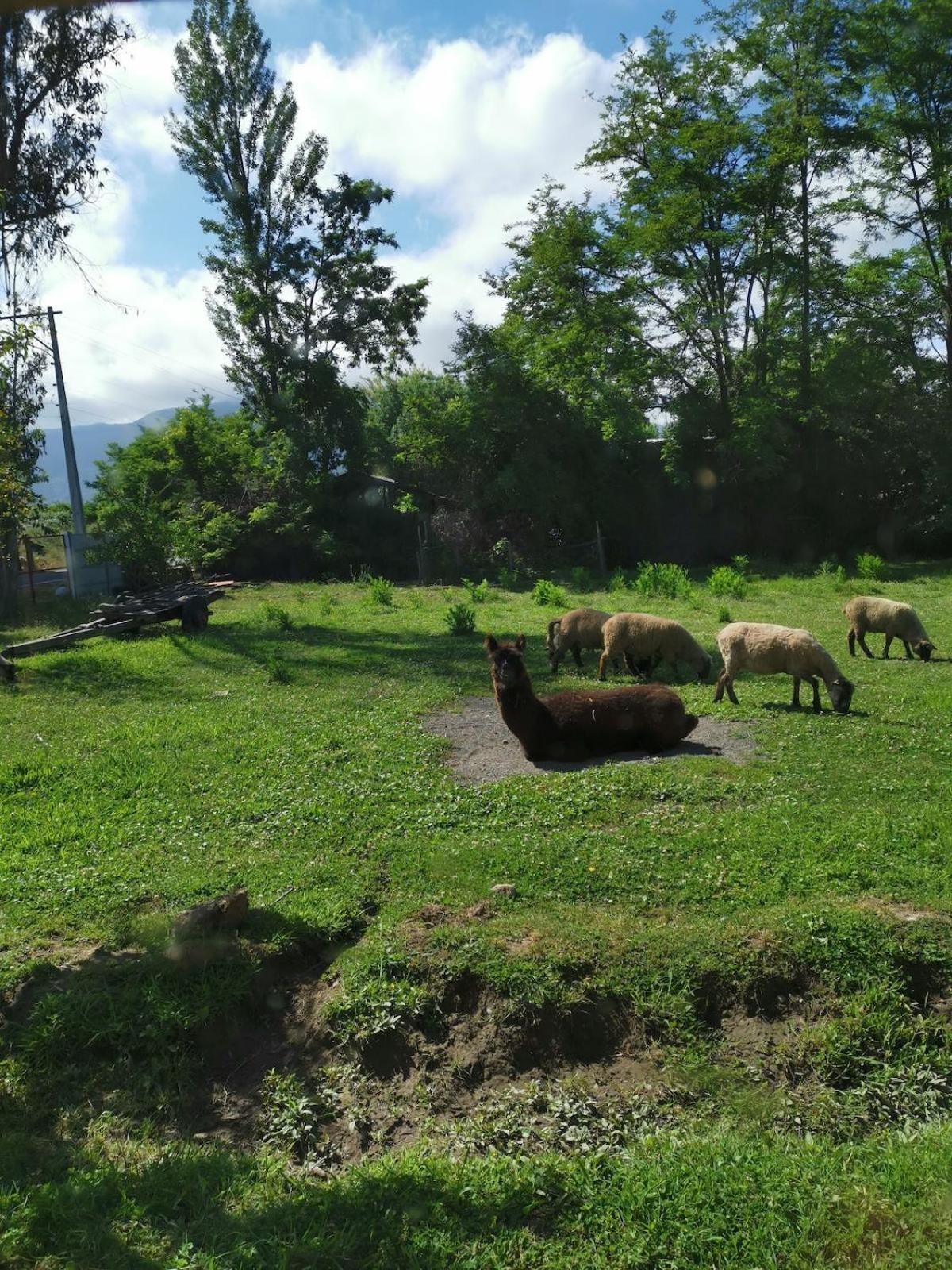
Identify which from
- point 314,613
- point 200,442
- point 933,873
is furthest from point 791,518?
point 933,873

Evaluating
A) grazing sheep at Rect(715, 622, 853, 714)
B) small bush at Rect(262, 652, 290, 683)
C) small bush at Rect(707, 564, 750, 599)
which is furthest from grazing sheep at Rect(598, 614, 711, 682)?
small bush at Rect(707, 564, 750, 599)

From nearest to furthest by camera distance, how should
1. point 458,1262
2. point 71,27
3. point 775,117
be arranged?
1. point 458,1262
2. point 71,27
3. point 775,117

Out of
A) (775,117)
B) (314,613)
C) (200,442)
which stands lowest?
(314,613)

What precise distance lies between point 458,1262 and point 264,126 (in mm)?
40813

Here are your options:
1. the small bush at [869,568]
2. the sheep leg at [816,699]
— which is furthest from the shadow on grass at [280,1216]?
the small bush at [869,568]

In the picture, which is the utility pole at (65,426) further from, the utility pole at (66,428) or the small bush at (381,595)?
the small bush at (381,595)

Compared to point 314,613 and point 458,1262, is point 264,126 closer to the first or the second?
point 314,613

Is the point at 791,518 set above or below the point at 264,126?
below

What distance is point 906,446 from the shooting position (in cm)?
3250

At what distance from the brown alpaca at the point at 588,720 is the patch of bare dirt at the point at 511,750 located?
13 cm

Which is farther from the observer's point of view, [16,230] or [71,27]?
[16,230]

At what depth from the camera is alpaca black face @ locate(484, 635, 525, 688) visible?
31.2 ft

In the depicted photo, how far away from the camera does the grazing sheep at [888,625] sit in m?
14.1

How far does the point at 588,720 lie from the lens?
9477mm
